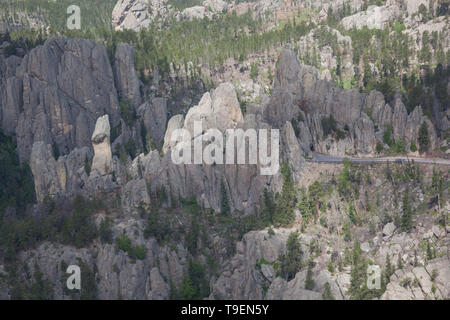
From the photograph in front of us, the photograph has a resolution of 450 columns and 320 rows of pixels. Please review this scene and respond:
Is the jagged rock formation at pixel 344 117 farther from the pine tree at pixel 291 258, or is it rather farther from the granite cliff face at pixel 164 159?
the pine tree at pixel 291 258

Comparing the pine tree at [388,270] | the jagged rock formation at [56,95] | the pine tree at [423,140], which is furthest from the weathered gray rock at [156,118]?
the pine tree at [388,270]

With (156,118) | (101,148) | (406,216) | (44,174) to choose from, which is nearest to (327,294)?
(406,216)

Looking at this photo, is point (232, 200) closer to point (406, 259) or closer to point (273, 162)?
point (273, 162)

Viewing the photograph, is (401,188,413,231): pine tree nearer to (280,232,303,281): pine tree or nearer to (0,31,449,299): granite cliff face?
(0,31,449,299): granite cliff face

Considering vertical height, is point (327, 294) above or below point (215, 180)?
below

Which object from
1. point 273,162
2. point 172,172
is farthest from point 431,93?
point 172,172

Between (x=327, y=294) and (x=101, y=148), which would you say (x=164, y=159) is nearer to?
(x=101, y=148)

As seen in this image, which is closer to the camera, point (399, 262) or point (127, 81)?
point (399, 262)

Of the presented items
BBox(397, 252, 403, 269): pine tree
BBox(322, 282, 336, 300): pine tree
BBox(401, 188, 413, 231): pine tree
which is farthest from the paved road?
BBox(322, 282, 336, 300): pine tree

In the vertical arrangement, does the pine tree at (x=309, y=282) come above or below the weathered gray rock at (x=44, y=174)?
below

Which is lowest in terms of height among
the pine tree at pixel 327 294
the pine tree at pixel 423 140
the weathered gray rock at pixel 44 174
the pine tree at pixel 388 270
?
the pine tree at pixel 327 294

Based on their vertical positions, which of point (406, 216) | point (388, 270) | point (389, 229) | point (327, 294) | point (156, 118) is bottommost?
point (327, 294)

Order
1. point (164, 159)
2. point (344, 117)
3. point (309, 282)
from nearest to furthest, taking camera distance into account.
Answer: point (309, 282)
point (164, 159)
point (344, 117)
